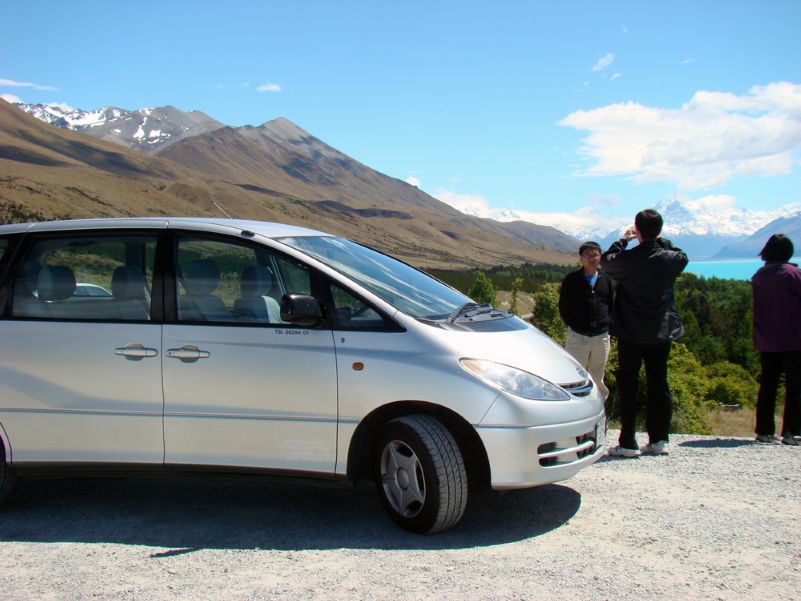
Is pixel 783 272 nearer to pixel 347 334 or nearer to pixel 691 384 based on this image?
pixel 347 334

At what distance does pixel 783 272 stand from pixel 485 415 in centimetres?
469

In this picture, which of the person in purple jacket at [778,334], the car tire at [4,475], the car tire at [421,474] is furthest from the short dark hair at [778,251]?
the car tire at [4,475]

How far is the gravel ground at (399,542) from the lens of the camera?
387 cm

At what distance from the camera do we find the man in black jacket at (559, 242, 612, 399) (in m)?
7.11

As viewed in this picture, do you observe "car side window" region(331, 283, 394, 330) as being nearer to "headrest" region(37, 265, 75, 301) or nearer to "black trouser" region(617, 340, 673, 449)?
"headrest" region(37, 265, 75, 301)

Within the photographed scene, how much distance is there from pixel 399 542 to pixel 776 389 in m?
5.02

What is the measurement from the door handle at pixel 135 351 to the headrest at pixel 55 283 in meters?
0.64

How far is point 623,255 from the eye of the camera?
6.76m

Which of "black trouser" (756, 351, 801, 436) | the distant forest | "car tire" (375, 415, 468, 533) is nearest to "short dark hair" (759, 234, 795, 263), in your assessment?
"black trouser" (756, 351, 801, 436)

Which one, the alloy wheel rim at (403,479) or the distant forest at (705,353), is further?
the distant forest at (705,353)

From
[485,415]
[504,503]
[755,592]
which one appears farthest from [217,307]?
[755,592]

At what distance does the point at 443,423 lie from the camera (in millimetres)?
4609

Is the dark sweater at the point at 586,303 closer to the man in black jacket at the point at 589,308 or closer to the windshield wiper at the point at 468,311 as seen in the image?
the man in black jacket at the point at 589,308

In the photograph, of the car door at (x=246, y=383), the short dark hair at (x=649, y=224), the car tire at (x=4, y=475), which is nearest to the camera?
the car door at (x=246, y=383)
